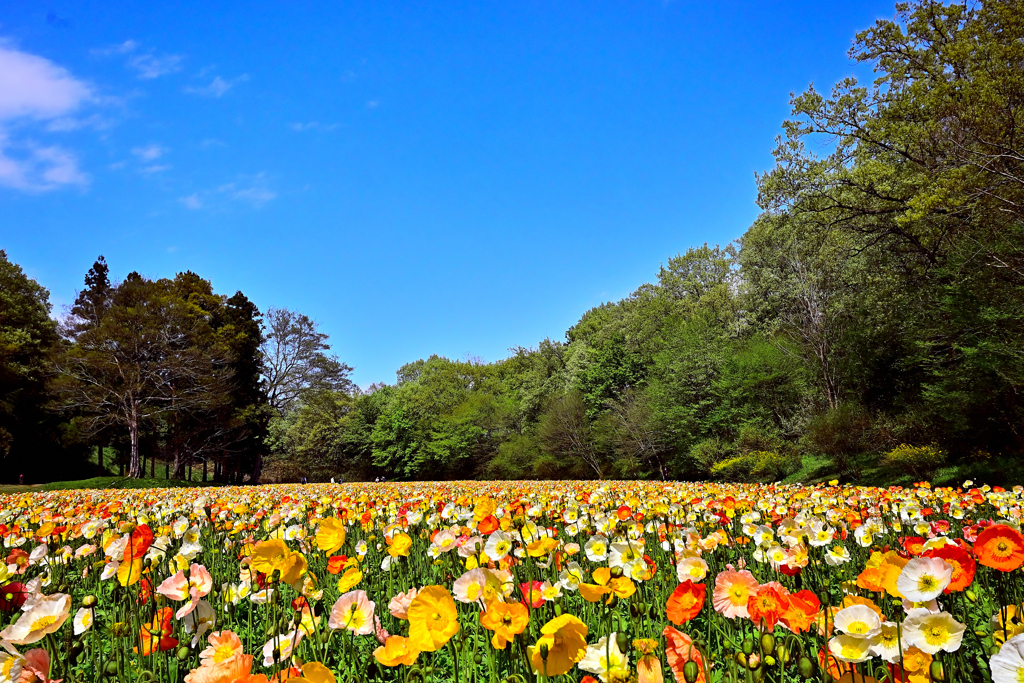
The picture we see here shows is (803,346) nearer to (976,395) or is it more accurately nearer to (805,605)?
(976,395)

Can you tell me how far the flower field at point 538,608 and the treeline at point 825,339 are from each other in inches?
393

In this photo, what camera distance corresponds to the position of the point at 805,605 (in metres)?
1.37

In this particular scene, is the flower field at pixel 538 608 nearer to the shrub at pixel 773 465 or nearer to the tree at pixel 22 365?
the shrub at pixel 773 465

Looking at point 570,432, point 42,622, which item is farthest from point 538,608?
point 570,432

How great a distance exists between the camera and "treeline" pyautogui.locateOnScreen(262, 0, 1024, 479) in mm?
11102

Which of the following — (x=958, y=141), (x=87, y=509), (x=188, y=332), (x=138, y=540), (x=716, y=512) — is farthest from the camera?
(x=188, y=332)

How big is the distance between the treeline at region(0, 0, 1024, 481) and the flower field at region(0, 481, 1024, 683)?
996cm

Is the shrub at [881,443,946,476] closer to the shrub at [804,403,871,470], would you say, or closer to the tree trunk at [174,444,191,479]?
the shrub at [804,403,871,470]

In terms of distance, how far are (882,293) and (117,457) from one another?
4417cm

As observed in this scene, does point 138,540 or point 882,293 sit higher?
point 882,293

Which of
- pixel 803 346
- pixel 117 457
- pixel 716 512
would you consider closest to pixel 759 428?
pixel 803 346

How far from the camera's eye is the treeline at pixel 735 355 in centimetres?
1155

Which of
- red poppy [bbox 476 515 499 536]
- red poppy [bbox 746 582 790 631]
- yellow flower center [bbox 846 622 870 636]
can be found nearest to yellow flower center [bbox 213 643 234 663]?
red poppy [bbox 476 515 499 536]

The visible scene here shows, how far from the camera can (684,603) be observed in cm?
143
